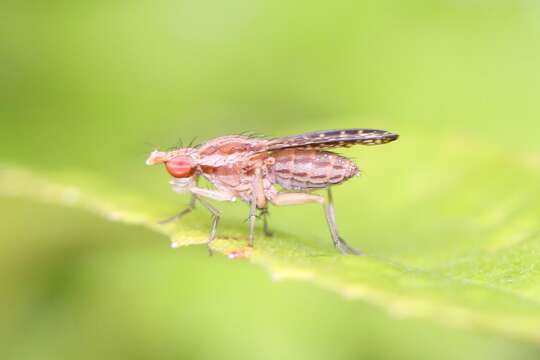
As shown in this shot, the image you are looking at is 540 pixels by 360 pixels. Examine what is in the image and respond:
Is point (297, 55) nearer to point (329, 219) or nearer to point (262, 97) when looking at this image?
point (262, 97)

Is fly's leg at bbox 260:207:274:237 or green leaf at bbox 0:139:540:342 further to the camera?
fly's leg at bbox 260:207:274:237

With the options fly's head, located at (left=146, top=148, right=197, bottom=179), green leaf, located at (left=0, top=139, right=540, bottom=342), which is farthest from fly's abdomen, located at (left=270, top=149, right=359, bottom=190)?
fly's head, located at (left=146, top=148, right=197, bottom=179)

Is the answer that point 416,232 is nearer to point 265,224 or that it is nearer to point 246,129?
point 265,224

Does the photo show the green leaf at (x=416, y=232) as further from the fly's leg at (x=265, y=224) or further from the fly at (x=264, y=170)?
the fly at (x=264, y=170)

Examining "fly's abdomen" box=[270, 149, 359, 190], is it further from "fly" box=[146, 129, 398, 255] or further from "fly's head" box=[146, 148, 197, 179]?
"fly's head" box=[146, 148, 197, 179]

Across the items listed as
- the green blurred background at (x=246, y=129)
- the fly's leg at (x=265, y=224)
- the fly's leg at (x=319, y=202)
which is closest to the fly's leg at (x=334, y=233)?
the fly's leg at (x=319, y=202)

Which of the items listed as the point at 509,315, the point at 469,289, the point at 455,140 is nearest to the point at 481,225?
the point at 455,140
